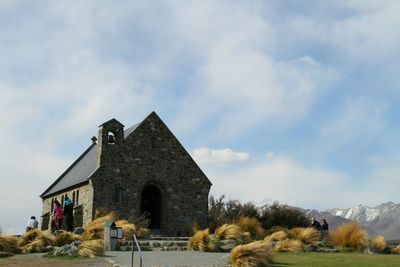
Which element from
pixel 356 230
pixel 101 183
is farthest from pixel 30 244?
pixel 356 230

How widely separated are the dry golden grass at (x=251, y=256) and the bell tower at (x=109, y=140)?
17216 mm

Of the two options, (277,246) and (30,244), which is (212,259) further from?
(30,244)

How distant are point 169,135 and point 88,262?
17.8m

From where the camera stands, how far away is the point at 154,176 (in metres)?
31.9

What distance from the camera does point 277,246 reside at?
21219 millimetres

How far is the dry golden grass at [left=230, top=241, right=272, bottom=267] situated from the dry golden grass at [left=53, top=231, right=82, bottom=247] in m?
9.60

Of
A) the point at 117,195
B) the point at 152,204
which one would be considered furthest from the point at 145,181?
the point at 152,204

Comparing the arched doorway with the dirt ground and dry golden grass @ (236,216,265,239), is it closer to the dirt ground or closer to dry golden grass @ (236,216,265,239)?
dry golden grass @ (236,216,265,239)

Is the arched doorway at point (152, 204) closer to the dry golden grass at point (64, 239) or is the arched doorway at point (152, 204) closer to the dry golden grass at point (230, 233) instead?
the dry golden grass at point (230, 233)

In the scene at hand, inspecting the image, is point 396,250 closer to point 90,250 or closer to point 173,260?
point 173,260

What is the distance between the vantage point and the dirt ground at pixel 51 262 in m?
15.5

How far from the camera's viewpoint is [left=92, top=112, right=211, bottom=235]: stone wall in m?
30.4

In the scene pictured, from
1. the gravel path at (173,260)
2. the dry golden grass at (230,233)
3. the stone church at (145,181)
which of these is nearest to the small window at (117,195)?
the stone church at (145,181)

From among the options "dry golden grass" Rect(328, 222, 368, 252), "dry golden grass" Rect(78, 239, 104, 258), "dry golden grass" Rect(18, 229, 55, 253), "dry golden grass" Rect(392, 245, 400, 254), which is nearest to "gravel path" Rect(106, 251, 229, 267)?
"dry golden grass" Rect(78, 239, 104, 258)
